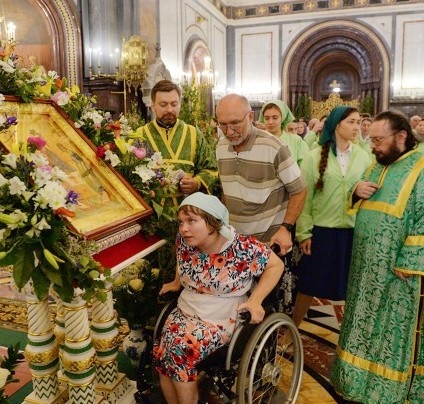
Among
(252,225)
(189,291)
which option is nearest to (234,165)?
(252,225)

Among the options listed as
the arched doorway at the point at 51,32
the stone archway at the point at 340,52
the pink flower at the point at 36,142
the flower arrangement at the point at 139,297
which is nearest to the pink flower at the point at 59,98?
the pink flower at the point at 36,142

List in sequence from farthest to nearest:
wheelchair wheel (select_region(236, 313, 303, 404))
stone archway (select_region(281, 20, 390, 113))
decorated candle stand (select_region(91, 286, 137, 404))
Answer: stone archway (select_region(281, 20, 390, 113)) → decorated candle stand (select_region(91, 286, 137, 404)) → wheelchair wheel (select_region(236, 313, 303, 404))

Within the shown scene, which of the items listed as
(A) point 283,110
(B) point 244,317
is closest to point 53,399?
(B) point 244,317

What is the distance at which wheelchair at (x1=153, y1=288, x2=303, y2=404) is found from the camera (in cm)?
199

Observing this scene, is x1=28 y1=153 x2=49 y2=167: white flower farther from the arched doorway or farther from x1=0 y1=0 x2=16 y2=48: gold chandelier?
the arched doorway

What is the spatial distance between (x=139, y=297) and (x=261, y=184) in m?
1.05

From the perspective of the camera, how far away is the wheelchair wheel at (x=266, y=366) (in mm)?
1977

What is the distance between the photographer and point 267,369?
2.32 meters

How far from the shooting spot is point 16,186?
1.58 metres

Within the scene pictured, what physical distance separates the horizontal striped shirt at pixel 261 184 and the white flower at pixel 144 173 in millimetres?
531

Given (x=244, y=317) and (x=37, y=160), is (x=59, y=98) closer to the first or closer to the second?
(x=37, y=160)

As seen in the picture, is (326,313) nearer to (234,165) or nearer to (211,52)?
(234,165)

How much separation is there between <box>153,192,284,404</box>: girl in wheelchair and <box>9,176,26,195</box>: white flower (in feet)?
2.45

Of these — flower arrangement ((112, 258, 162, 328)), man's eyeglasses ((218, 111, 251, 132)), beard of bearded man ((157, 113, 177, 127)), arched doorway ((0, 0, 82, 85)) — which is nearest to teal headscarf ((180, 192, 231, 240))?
man's eyeglasses ((218, 111, 251, 132))
